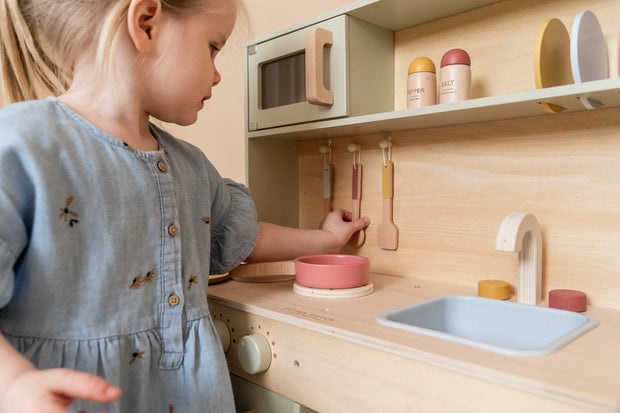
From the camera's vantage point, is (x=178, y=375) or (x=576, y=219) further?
(x=576, y=219)

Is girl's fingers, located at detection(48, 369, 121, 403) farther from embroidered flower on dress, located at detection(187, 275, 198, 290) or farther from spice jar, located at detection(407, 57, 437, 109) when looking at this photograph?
spice jar, located at detection(407, 57, 437, 109)

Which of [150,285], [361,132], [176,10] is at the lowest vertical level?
[150,285]

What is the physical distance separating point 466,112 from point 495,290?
1.05ft

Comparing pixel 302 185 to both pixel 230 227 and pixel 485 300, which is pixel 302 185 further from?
pixel 485 300

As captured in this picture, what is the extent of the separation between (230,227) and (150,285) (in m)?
0.24

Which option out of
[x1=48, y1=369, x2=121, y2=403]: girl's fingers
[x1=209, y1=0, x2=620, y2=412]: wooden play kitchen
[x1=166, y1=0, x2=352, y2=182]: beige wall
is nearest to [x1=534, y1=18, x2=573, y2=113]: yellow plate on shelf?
[x1=209, y1=0, x2=620, y2=412]: wooden play kitchen

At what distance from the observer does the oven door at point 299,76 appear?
38.7 inches

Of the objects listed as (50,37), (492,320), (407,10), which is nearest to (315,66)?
(407,10)

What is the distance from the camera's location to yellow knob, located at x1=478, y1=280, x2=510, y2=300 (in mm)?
876

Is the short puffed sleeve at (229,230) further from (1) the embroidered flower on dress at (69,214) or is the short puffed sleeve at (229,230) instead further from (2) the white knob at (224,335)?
(1) the embroidered flower on dress at (69,214)

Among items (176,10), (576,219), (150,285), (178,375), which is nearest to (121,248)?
(150,285)

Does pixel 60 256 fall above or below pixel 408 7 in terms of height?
below

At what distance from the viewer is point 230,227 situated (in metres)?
0.90

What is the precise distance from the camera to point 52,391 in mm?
450
